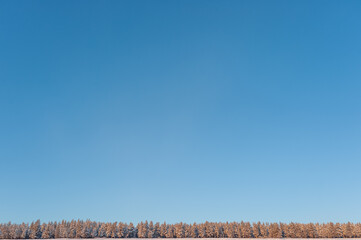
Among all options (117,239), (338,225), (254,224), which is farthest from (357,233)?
(117,239)

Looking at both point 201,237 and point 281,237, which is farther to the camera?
point 201,237

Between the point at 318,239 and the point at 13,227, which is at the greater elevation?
the point at 13,227

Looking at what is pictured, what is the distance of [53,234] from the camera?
188 meters

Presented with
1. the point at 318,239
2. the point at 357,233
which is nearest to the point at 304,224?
the point at 318,239

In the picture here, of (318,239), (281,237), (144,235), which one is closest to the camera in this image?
(318,239)

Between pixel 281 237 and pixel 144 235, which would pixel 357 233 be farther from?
pixel 144 235

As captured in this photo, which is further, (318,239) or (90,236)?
(90,236)

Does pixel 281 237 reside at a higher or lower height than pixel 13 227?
lower

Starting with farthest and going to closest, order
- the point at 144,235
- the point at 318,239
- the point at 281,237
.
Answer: the point at 144,235
the point at 281,237
the point at 318,239

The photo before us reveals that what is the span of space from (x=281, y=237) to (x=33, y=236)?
154378mm

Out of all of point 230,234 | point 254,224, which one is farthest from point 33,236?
point 254,224

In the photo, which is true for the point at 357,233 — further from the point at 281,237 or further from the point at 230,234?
the point at 230,234

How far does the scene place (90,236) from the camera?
19038cm

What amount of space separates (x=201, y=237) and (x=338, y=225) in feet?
283
